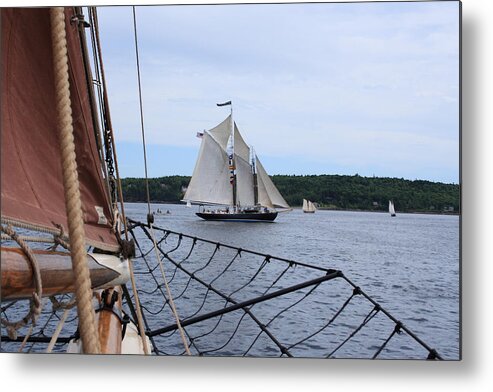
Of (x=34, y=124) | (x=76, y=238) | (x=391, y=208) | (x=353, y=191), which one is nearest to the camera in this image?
(x=76, y=238)

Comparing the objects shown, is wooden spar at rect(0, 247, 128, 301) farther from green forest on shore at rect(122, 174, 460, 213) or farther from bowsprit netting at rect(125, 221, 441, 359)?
bowsprit netting at rect(125, 221, 441, 359)

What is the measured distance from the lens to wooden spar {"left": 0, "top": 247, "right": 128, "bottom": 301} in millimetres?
1628

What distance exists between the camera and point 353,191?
4.08 metres

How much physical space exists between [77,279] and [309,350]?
5.32 metres

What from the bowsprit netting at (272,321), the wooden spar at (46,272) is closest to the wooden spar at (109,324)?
the wooden spar at (46,272)

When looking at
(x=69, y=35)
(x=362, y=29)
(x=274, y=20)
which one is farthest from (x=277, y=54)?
(x=69, y=35)

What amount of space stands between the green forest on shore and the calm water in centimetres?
11

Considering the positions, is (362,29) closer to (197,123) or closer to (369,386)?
(197,123)

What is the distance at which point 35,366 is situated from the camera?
3.40 meters

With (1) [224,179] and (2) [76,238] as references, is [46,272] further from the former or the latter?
(1) [224,179]

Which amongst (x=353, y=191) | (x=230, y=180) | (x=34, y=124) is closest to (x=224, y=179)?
(x=230, y=180)

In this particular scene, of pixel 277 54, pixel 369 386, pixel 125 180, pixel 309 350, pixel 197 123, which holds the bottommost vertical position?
pixel 309 350

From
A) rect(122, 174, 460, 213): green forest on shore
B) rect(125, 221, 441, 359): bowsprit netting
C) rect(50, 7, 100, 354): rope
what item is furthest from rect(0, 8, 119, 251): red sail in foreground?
rect(125, 221, 441, 359): bowsprit netting

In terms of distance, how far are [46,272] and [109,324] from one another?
125 centimetres
